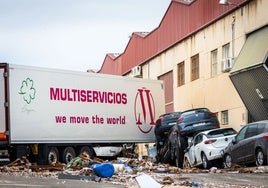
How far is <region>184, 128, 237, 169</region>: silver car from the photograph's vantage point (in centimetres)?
2455

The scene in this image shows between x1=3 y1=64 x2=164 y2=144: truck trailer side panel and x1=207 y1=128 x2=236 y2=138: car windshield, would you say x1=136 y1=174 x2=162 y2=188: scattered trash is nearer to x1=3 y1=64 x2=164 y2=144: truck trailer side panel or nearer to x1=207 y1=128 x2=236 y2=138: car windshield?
x1=207 y1=128 x2=236 y2=138: car windshield

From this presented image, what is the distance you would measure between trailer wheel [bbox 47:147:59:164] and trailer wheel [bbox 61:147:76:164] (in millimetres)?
287

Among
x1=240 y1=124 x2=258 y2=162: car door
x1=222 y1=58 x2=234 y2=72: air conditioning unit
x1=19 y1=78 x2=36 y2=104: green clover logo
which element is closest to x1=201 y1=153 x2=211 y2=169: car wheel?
x1=240 y1=124 x2=258 y2=162: car door

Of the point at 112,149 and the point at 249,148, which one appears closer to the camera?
the point at 249,148

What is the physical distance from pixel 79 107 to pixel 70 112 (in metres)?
0.60

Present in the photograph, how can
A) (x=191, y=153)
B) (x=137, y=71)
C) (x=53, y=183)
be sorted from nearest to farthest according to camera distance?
(x=53, y=183) → (x=191, y=153) → (x=137, y=71)

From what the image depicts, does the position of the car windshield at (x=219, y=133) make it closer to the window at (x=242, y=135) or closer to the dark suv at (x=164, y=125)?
the window at (x=242, y=135)

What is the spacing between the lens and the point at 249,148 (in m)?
21.7

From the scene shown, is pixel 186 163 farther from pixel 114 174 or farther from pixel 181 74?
pixel 181 74

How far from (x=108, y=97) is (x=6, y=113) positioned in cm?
628

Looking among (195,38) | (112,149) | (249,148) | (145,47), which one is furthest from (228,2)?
(145,47)

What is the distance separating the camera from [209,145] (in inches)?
973

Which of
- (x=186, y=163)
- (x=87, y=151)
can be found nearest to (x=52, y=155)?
(x=87, y=151)

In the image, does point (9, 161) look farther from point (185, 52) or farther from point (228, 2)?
point (185, 52)
